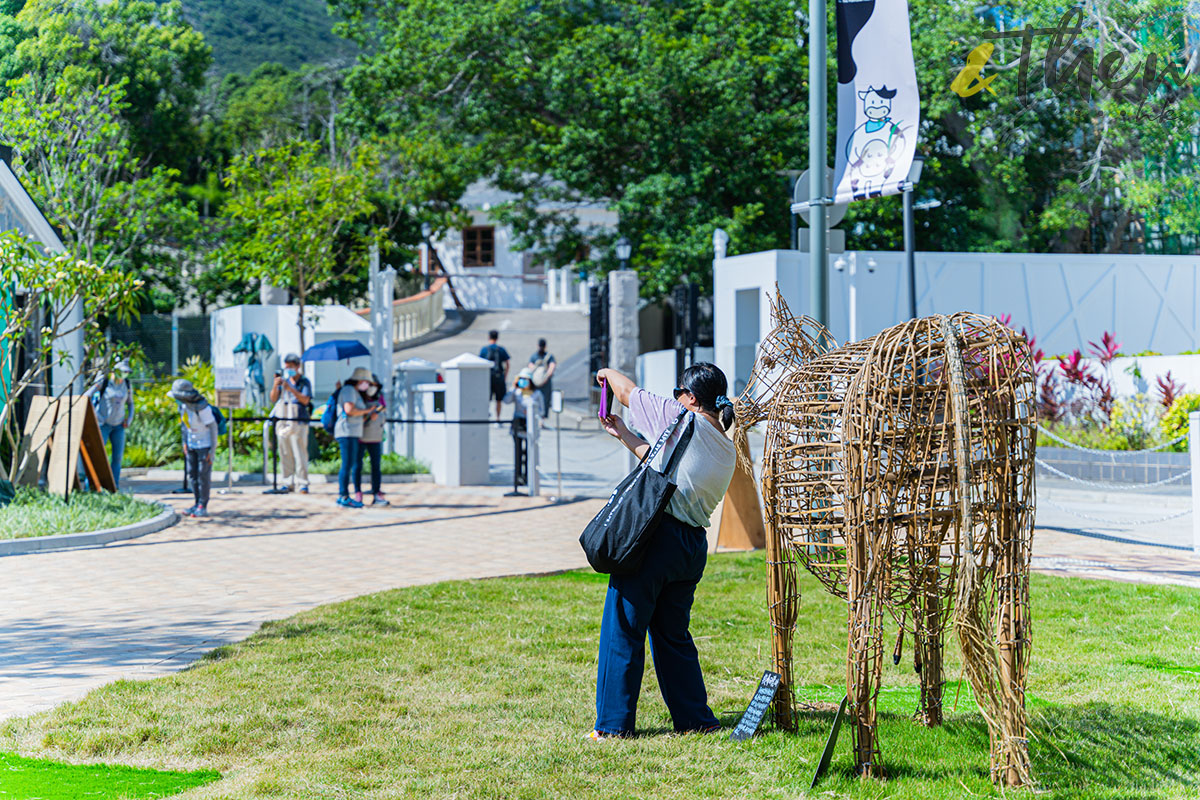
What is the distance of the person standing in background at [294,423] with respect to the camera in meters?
15.6

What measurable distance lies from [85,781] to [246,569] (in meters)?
5.25

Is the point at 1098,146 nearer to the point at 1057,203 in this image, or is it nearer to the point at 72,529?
the point at 1057,203

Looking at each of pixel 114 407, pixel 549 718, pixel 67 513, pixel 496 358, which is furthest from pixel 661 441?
pixel 496 358

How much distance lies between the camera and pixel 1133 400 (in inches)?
666

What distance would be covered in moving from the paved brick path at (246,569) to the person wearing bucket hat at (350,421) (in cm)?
36

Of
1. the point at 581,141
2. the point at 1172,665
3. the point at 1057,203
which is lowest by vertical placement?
the point at 1172,665

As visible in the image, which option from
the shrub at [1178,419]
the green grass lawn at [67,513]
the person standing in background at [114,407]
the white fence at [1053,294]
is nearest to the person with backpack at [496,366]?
the white fence at [1053,294]

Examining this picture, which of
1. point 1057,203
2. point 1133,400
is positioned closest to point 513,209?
point 1057,203

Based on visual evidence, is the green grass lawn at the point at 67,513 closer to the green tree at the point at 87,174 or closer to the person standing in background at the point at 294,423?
the person standing in background at the point at 294,423

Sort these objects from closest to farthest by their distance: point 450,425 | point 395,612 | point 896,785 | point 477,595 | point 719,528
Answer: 1. point 896,785
2. point 395,612
3. point 477,595
4. point 719,528
5. point 450,425

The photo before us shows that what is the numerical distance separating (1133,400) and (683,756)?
14176 mm

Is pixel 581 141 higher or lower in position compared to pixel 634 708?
higher

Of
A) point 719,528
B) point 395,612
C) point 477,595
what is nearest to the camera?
point 395,612

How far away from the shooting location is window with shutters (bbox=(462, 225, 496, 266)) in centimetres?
5150
